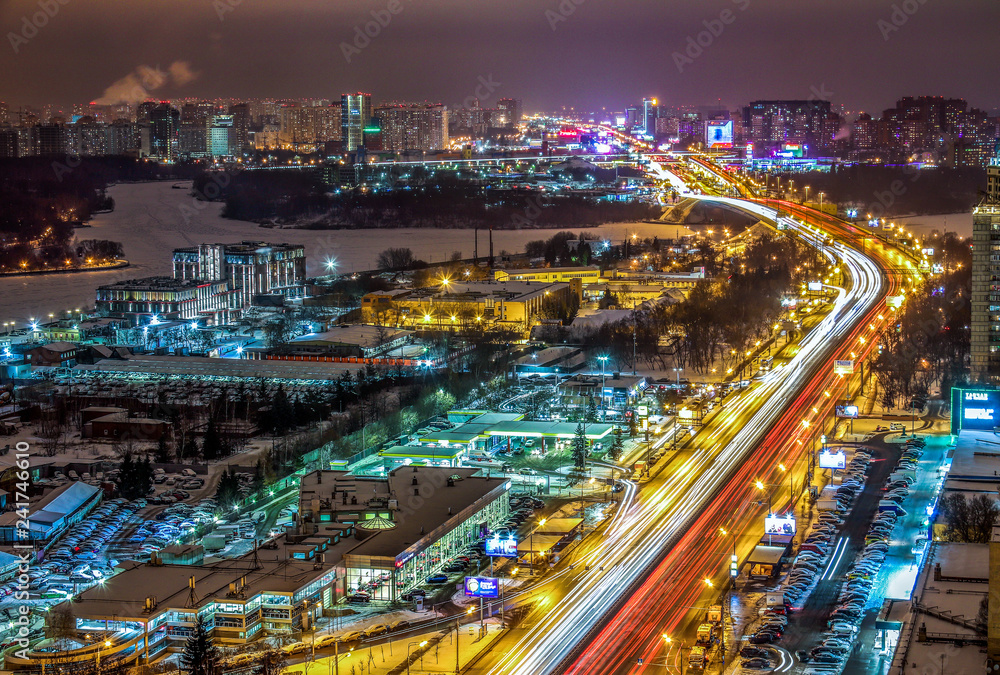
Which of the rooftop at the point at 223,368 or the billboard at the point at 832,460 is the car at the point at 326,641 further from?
the rooftop at the point at 223,368

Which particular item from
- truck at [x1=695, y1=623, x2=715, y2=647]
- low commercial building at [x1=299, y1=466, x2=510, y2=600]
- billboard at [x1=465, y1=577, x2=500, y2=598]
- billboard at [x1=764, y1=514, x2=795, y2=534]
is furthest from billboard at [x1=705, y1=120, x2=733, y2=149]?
truck at [x1=695, y1=623, x2=715, y2=647]

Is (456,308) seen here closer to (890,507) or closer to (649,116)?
(890,507)

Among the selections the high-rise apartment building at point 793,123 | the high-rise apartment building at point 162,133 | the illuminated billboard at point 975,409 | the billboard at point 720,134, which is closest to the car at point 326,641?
the illuminated billboard at point 975,409

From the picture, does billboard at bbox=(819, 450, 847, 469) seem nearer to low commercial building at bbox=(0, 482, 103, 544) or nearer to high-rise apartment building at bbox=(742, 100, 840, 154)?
low commercial building at bbox=(0, 482, 103, 544)

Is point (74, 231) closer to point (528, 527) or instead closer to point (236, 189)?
point (236, 189)

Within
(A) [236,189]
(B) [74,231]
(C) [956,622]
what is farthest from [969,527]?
(A) [236,189]

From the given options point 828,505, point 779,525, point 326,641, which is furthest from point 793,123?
point 326,641

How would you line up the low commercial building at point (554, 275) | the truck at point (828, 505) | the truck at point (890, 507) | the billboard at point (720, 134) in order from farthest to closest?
the billboard at point (720, 134) → the low commercial building at point (554, 275) → the truck at point (828, 505) → the truck at point (890, 507)

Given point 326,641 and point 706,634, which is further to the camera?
point 326,641
